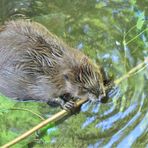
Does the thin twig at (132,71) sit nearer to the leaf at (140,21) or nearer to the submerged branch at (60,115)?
the submerged branch at (60,115)

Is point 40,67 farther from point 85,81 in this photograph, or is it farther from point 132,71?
point 132,71

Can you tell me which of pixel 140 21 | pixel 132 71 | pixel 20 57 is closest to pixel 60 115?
pixel 20 57

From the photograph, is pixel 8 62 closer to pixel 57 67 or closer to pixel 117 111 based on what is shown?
pixel 57 67

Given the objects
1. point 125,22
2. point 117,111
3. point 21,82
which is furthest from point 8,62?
point 125,22

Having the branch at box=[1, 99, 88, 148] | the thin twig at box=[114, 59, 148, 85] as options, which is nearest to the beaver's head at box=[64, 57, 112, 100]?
the branch at box=[1, 99, 88, 148]

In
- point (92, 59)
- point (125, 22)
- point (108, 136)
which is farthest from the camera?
point (125, 22)

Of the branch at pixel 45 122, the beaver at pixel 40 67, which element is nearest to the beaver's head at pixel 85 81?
the beaver at pixel 40 67
